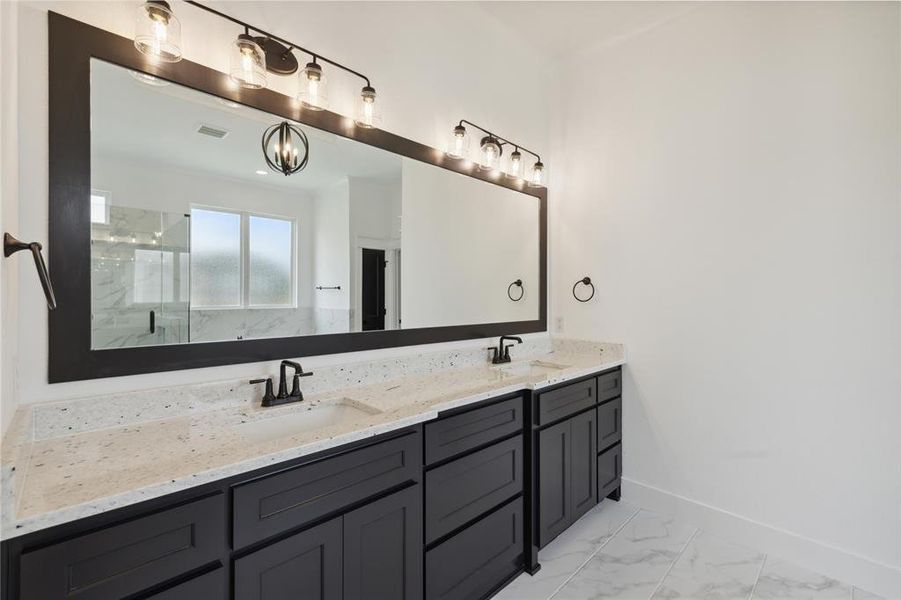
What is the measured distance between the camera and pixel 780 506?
83.3 inches

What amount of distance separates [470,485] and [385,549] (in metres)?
0.45

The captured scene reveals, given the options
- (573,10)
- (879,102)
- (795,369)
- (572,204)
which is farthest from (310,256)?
(879,102)

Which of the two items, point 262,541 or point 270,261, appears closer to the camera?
point 262,541

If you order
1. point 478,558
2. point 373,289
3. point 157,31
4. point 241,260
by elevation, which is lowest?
point 478,558

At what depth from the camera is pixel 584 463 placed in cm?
229

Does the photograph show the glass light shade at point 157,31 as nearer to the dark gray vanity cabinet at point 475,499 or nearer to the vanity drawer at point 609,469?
the dark gray vanity cabinet at point 475,499

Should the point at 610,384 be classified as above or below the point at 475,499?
above

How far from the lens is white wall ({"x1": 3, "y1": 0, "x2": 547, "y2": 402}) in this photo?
116 centimetres

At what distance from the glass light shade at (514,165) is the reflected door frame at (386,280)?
1.07 m

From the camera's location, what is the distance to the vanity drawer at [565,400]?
1.97 meters

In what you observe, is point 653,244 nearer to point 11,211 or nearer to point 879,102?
point 879,102

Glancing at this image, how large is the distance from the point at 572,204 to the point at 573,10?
1.18 meters

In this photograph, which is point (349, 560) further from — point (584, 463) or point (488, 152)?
point (488, 152)

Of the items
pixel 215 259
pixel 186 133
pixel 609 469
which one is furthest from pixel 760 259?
pixel 186 133
